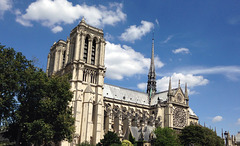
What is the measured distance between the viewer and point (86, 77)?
65.6m

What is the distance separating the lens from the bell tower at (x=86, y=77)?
60194mm

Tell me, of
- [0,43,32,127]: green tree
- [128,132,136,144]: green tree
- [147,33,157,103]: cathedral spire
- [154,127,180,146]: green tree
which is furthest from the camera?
[147,33,157,103]: cathedral spire

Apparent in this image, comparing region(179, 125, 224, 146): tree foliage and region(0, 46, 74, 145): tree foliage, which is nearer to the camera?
region(0, 46, 74, 145): tree foliage

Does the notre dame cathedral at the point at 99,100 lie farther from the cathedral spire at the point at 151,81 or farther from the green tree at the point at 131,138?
the cathedral spire at the point at 151,81

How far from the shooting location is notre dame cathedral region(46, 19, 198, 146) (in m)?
60.9

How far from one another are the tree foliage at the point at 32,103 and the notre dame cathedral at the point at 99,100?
49.4ft

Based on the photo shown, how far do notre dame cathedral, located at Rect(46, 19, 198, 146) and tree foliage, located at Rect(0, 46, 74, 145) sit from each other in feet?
49.4

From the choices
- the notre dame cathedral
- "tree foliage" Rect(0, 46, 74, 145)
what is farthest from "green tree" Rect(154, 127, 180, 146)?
"tree foliage" Rect(0, 46, 74, 145)

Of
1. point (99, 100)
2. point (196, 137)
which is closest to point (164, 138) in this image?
point (196, 137)

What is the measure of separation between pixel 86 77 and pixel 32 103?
23.9 meters

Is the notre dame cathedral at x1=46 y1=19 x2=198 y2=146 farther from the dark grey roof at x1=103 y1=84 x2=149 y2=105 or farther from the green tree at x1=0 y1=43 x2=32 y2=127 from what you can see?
the green tree at x1=0 y1=43 x2=32 y2=127

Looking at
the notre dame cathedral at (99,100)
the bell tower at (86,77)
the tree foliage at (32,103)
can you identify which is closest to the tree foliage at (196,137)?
the notre dame cathedral at (99,100)

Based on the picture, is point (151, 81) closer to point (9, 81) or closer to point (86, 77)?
point (86, 77)

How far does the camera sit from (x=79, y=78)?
6325 centimetres
